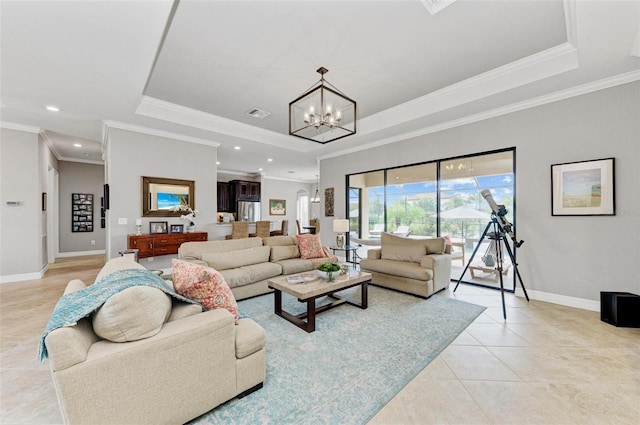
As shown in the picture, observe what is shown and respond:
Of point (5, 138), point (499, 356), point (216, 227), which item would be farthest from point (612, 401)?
point (5, 138)

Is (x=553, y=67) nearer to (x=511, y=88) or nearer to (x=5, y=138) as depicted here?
(x=511, y=88)

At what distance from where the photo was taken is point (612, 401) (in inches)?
69.2

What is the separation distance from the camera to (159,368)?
141 centimetres

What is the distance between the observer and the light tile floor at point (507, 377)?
5.41 feet

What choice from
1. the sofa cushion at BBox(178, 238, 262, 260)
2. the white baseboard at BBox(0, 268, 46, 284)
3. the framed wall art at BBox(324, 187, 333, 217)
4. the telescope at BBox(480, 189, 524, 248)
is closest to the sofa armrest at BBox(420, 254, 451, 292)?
the telescope at BBox(480, 189, 524, 248)

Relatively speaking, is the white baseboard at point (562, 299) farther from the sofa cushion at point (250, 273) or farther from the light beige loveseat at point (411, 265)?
the sofa cushion at point (250, 273)

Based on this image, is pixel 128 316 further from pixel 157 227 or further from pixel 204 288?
pixel 157 227

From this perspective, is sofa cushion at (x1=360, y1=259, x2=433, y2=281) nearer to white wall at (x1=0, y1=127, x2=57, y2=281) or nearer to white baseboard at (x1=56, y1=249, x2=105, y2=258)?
white wall at (x1=0, y1=127, x2=57, y2=281)

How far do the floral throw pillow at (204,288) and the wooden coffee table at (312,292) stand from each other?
94 cm

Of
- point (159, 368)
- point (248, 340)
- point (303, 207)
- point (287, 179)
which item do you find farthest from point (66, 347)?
point (303, 207)

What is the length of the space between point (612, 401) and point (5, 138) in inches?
351

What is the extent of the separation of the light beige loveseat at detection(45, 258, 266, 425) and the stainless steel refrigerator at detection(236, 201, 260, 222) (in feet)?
27.1

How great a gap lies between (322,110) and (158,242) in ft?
13.1

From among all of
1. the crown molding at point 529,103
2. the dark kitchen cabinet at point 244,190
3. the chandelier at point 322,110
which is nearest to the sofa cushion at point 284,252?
the chandelier at point 322,110
